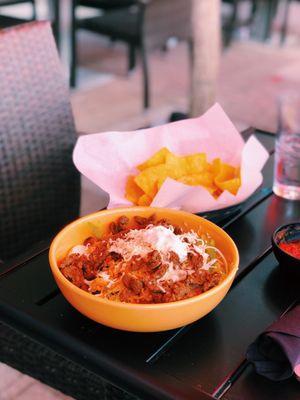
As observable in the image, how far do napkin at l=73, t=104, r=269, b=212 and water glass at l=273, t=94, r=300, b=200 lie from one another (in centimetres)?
6

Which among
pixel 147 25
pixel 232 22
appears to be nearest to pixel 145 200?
pixel 147 25

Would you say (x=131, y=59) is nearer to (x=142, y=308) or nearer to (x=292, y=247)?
(x=292, y=247)

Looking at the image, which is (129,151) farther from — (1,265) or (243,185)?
(1,265)

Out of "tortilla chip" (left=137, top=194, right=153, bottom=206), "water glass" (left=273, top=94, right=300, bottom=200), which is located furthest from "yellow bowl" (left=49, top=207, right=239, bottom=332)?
"water glass" (left=273, top=94, right=300, bottom=200)

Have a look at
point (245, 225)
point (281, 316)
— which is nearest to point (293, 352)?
point (281, 316)

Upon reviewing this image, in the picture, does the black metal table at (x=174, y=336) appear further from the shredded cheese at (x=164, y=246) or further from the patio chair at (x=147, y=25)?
the patio chair at (x=147, y=25)

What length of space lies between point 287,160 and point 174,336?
560 mm

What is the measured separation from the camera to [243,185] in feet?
3.61

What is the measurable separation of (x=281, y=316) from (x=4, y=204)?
757mm

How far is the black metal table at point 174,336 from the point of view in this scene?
740 millimetres

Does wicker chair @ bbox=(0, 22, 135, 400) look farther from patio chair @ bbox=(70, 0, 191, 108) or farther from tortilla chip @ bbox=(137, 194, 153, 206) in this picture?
patio chair @ bbox=(70, 0, 191, 108)

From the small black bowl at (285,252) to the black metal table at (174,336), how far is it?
3 centimetres

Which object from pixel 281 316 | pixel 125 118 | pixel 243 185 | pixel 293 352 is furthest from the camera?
pixel 125 118

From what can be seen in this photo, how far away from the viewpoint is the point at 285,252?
36.7 inches
